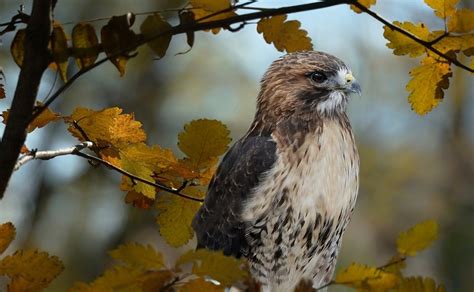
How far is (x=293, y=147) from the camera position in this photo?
14.7ft

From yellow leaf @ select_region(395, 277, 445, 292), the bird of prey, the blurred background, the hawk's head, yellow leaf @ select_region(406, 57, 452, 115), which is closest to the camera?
yellow leaf @ select_region(395, 277, 445, 292)

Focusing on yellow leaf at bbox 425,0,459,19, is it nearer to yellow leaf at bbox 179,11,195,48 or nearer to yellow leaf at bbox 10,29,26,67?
yellow leaf at bbox 179,11,195,48

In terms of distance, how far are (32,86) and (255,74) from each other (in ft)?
57.1

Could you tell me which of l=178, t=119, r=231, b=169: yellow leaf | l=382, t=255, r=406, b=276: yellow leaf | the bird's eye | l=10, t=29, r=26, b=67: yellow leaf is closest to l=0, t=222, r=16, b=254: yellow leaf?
l=10, t=29, r=26, b=67: yellow leaf

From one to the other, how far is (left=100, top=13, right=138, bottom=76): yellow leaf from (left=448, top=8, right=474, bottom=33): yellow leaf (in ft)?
2.52

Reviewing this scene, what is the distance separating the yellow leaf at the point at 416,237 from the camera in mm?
1893

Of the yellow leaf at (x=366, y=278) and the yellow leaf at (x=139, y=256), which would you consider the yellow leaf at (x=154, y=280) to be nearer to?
the yellow leaf at (x=139, y=256)

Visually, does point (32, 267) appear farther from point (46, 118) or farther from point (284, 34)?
point (284, 34)

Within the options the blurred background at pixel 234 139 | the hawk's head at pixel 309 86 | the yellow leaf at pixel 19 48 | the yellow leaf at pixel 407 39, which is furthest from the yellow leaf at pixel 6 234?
the blurred background at pixel 234 139

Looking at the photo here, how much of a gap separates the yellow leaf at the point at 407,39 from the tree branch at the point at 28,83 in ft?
2.81

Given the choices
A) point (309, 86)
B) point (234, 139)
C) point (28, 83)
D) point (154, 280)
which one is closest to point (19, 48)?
point (28, 83)

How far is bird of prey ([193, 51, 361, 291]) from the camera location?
4.32 m

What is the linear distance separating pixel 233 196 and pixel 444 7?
2152 millimetres

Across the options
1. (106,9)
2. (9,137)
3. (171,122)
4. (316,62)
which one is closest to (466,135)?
(171,122)
